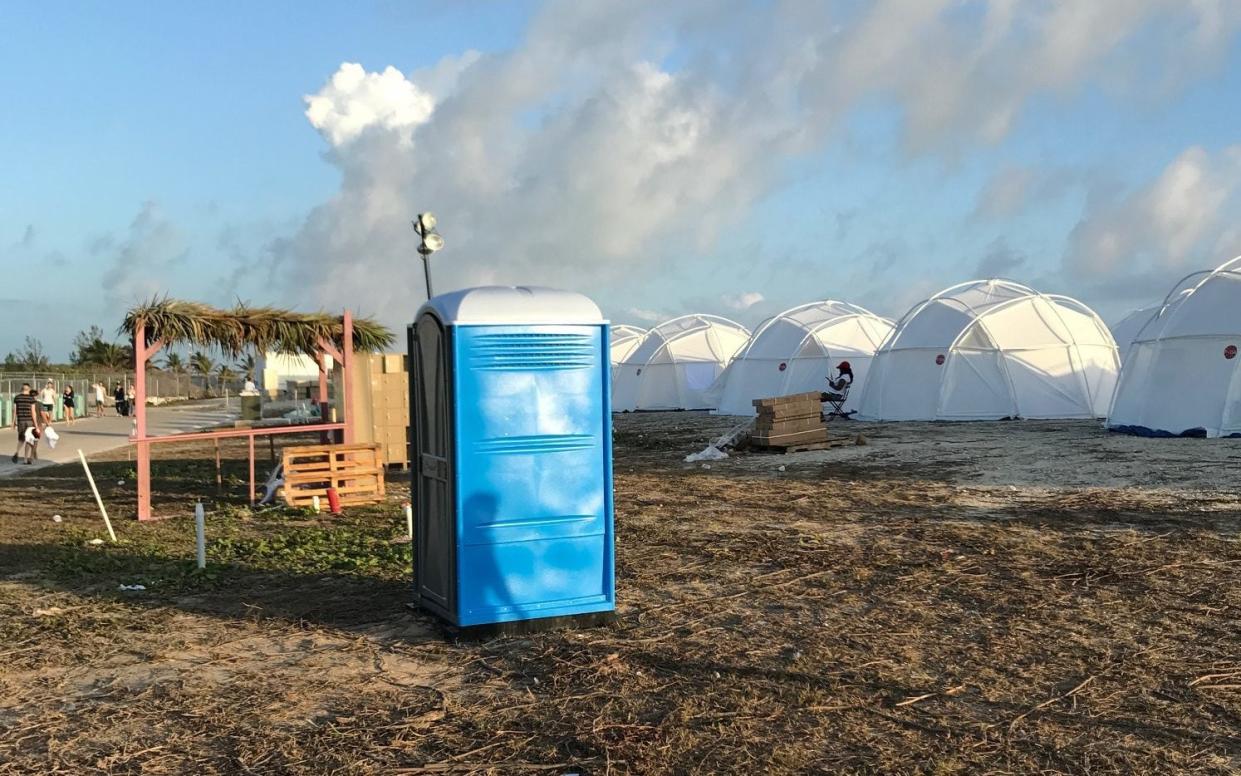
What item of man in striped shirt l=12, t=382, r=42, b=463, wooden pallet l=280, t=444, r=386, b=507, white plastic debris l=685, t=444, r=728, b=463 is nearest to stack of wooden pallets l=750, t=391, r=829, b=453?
white plastic debris l=685, t=444, r=728, b=463

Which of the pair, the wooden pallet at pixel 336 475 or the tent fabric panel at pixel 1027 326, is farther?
the tent fabric panel at pixel 1027 326

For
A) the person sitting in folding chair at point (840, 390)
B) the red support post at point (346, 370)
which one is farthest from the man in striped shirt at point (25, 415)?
the person sitting in folding chair at point (840, 390)

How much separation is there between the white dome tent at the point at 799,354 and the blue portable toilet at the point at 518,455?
93.7 ft

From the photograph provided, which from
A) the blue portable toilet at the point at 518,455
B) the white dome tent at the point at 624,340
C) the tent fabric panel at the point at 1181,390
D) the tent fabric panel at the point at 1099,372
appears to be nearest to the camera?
the blue portable toilet at the point at 518,455

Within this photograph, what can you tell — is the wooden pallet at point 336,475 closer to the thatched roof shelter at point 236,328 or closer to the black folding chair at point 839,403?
the thatched roof shelter at point 236,328

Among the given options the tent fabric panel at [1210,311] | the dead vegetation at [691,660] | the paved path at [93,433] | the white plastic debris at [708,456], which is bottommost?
the dead vegetation at [691,660]

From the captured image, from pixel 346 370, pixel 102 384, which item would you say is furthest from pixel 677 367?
pixel 102 384

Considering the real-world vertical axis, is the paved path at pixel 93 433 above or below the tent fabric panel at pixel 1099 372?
below

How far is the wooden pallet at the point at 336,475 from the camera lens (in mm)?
13633

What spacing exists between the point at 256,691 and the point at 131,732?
72cm

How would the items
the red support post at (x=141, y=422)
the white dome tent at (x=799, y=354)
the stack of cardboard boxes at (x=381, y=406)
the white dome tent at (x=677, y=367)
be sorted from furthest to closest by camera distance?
the white dome tent at (x=677, y=367) < the white dome tent at (x=799, y=354) < the stack of cardboard boxes at (x=381, y=406) < the red support post at (x=141, y=422)

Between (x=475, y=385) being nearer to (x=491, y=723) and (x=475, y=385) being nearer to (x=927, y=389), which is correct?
(x=491, y=723)

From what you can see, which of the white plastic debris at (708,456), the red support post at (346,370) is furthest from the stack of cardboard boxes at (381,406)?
the white plastic debris at (708,456)

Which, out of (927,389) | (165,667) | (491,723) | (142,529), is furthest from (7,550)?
(927,389)
